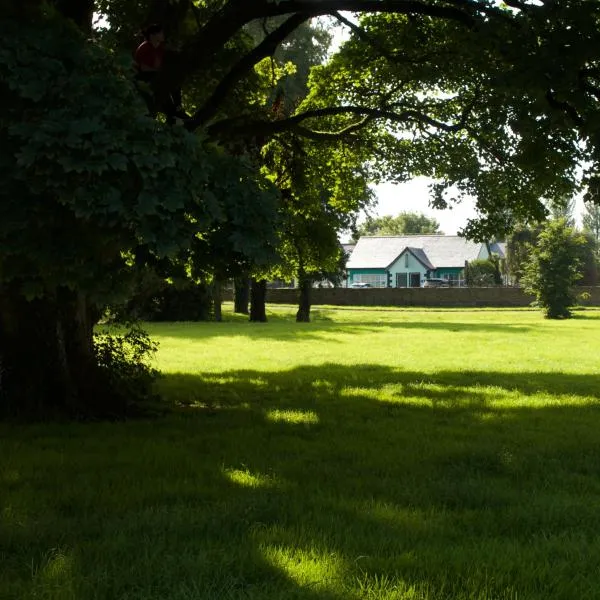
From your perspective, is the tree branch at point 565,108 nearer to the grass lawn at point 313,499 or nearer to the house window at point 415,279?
the grass lawn at point 313,499

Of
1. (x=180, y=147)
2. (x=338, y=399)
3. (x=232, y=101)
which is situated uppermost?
(x=232, y=101)

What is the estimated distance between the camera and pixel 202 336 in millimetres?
22953

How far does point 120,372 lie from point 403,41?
6.88m

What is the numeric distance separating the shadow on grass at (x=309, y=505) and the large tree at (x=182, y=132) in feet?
4.99

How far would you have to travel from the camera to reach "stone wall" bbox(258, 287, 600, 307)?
57.6 m

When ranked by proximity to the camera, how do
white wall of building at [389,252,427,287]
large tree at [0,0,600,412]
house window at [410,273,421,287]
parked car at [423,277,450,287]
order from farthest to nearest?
house window at [410,273,421,287] < white wall of building at [389,252,427,287] < parked car at [423,277,450,287] < large tree at [0,0,600,412]

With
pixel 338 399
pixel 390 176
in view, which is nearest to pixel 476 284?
pixel 390 176

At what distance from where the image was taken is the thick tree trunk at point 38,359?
322 inches

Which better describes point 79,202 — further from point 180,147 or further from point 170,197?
point 180,147

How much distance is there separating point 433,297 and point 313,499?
54083mm

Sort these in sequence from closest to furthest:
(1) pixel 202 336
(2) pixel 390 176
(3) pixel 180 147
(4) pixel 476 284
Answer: (3) pixel 180 147 → (2) pixel 390 176 → (1) pixel 202 336 → (4) pixel 476 284

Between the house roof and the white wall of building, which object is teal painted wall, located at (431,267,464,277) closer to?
the house roof

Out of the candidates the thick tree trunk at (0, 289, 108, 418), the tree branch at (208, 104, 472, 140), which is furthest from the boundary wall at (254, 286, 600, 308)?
the thick tree trunk at (0, 289, 108, 418)

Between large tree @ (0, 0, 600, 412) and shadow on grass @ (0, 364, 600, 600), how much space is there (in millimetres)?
1519
